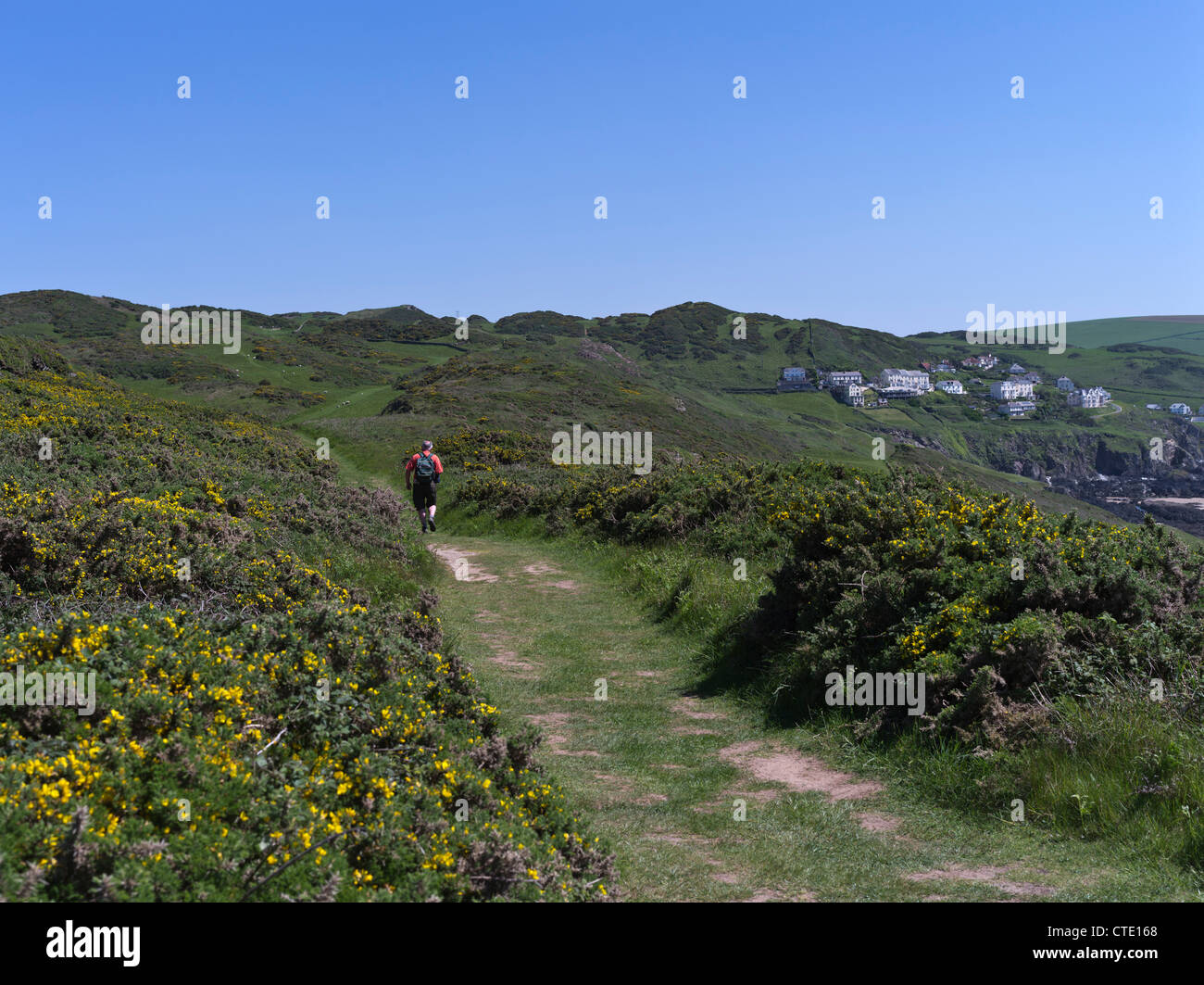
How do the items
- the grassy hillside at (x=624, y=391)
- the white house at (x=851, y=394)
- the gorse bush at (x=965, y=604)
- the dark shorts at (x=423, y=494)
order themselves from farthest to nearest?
1. the white house at (x=851, y=394)
2. the grassy hillside at (x=624, y=391)
3. the dark shorts at (x=423, y=494)
4. the gorse bush at (x=965, y=604)

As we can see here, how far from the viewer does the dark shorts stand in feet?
64.1

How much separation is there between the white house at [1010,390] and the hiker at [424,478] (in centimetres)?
17975

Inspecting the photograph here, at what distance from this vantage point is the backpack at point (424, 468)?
19.1 m

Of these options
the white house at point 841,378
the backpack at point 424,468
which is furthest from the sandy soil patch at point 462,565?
the white house at point 841,378

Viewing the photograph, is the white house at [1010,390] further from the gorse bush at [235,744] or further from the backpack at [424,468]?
the gorse bush at [235,744]

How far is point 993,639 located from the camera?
7.68 m

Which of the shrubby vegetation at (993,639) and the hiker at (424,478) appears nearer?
the shrubby vegetation at (993,639)

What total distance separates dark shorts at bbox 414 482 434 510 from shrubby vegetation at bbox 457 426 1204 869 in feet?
24.4

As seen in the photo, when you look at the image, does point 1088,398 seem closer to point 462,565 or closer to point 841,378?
point 841,378

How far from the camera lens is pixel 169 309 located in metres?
113

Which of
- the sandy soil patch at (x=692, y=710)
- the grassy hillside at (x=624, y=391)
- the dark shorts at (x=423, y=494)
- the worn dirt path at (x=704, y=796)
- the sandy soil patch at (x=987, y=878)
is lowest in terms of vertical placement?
the sandy soil patch at (x=692, y=710)

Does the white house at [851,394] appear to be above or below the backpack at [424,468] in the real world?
above
